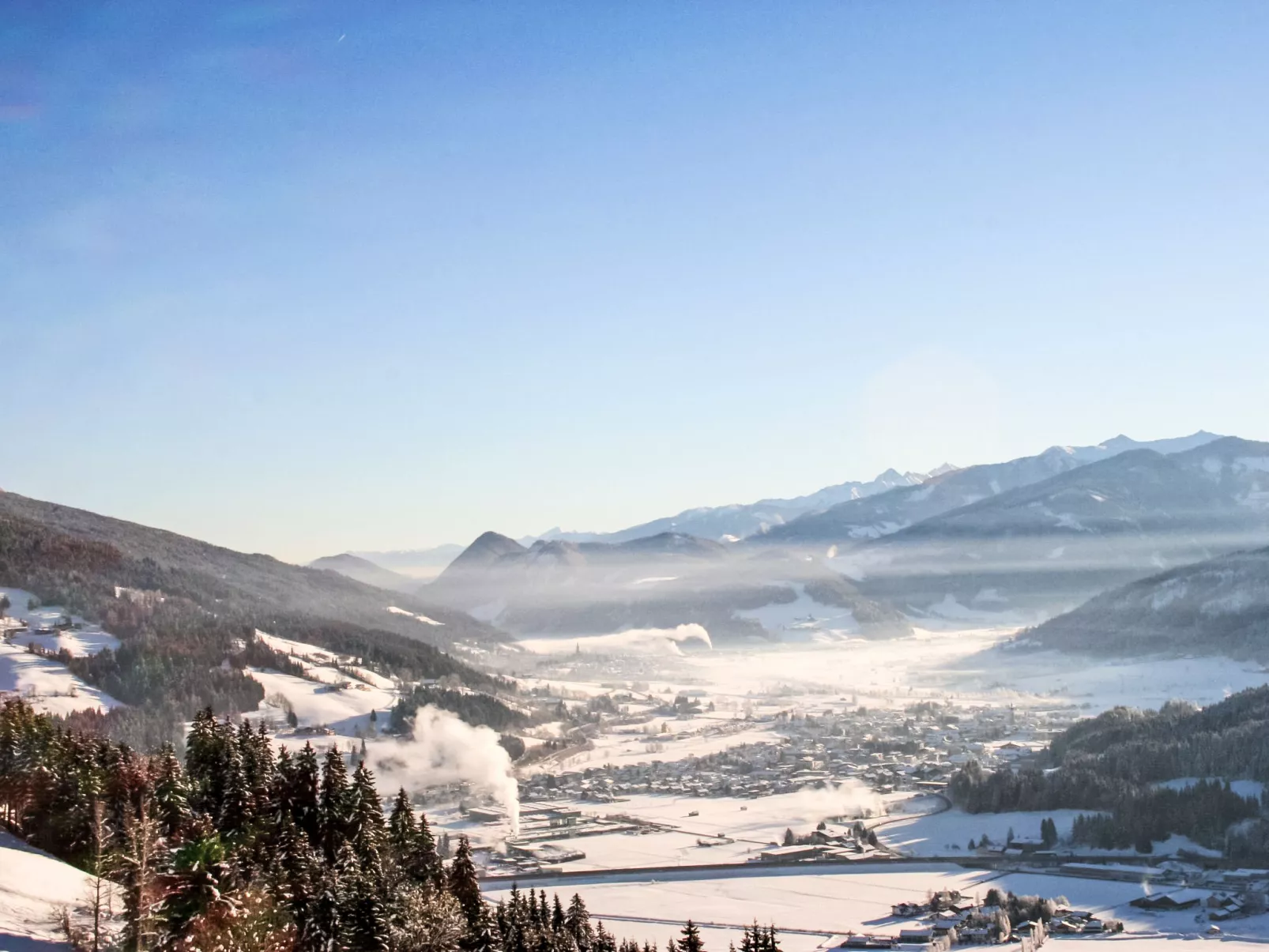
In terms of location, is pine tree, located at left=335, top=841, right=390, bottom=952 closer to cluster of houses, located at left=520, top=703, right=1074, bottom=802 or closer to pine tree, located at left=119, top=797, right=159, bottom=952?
pine tree, located at left=119, top=797, right=159, bottom=952

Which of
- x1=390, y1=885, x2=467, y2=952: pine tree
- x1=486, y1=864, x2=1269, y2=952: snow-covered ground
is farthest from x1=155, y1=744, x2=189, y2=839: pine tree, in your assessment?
x1=486, y1=864, x2=1269, y2=952: snow-covered ground

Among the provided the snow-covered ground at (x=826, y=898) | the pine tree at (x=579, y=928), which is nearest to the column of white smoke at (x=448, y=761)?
the snow-covered ground at (x=826, y=898)

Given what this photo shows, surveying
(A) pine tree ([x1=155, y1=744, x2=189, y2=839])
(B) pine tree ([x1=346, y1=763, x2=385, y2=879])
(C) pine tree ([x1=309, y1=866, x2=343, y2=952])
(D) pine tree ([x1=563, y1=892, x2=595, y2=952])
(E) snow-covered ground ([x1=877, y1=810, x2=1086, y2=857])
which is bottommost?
(E) snow-covered ground ([x1=877, y1=810, x2=1086, y2=857])

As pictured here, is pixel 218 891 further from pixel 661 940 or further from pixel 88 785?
pixel 661 940

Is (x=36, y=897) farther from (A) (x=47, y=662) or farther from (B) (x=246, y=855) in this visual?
(A) (x=47, y=662)

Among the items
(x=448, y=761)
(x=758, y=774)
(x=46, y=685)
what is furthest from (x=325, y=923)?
(x=758, y=774)

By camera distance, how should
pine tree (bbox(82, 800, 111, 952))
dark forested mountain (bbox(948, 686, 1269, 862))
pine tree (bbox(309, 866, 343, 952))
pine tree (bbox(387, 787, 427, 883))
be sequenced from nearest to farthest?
pine tree (bbox(82, 800, 111, 952)), pine tree (bbox(309, 866, 343, 952)), pine tree (bbox(387, 787, 427, 883)), dark forested mountain (bbox(948, 686, 1269, 862))

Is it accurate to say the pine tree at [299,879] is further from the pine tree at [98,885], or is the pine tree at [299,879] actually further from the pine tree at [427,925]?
the pine tree at [98,885]
